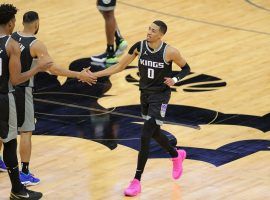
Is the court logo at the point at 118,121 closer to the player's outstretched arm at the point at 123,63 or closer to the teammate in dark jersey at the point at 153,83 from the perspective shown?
the teammate in dark jersey at the point at 153,83

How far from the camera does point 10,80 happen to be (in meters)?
10.8

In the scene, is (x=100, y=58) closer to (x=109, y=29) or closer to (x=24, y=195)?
(x=109, y=29)

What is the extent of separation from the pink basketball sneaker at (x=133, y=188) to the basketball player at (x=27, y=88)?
1209 millimetres

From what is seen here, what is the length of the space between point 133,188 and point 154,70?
1.43 meters

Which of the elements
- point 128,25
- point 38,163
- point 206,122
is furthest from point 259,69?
point 38,163

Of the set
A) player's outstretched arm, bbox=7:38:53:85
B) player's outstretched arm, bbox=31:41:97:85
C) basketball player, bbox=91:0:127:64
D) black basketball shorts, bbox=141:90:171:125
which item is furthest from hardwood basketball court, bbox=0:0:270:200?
player's outstretched arm, bbox=7:38:53:85

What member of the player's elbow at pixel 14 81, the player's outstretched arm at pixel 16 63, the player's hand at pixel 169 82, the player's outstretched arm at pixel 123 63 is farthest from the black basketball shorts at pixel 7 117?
the player's hand at pixel 169 82

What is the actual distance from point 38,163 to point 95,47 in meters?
5.46

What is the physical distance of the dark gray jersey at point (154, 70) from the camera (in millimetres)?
11438

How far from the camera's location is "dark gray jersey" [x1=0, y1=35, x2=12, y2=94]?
1070 centimetres

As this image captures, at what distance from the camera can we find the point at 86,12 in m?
19.8

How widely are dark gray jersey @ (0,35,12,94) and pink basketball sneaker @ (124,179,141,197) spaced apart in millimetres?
1862

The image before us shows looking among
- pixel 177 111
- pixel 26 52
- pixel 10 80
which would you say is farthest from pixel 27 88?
pixel 177 111

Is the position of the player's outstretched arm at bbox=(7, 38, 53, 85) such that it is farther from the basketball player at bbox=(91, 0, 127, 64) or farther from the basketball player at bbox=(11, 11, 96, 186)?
the basketball player at bbox=(91, 0, 127, 64)
